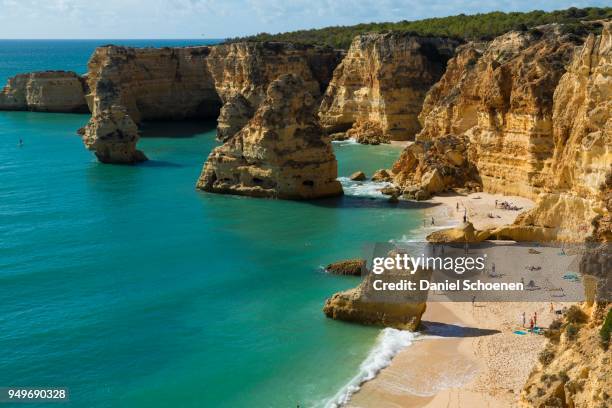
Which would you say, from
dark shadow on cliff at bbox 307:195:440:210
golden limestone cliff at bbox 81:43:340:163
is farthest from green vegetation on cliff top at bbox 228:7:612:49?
dark shadow on cliff at bbox 307:195:440:210

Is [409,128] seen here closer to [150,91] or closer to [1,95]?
[150,91]

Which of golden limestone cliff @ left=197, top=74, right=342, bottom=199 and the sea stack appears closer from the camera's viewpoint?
golden limestone cliff @ left=197, top=74, right=342, bottom=199

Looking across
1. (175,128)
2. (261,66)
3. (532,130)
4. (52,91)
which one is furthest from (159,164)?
(52,91)

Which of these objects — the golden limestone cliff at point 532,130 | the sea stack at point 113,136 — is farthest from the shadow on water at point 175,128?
the golden limestone cliff at point 532,130

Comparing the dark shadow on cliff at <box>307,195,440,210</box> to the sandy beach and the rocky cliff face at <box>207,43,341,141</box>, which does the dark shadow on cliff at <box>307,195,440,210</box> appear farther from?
the rocky cliff face at <box>207,43,341,141</box>

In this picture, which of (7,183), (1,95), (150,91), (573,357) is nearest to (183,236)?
(7,183)

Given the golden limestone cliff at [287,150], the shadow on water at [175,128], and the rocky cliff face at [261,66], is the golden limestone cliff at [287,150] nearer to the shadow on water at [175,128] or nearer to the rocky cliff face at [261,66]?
the rocky cliff face at [261,66]
